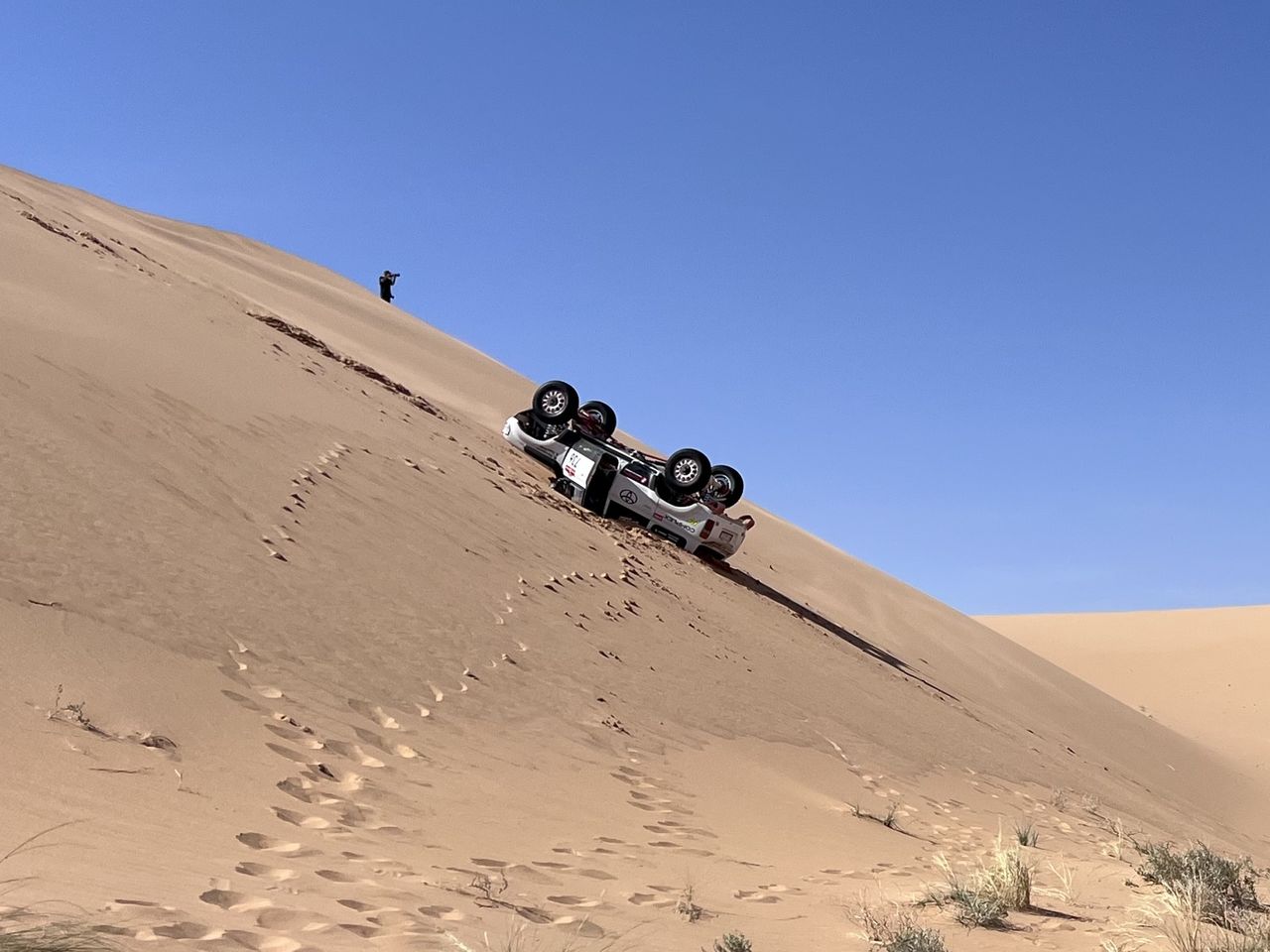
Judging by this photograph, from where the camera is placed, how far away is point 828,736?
36.9 feet

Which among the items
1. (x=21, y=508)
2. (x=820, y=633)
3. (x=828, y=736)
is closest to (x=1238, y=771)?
(x=820, y=633)

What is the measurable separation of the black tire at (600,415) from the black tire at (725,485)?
1916 millimetres

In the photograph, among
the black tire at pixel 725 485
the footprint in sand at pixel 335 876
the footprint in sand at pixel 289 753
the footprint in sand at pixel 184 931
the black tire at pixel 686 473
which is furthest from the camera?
the black tire at pixel 725 485

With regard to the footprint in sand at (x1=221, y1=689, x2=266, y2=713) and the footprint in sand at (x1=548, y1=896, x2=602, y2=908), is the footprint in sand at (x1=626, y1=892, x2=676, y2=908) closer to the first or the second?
the footprint in sand at (x1=548, y1=896, x2=602, y2=908)

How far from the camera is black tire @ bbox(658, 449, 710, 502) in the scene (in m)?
16.6

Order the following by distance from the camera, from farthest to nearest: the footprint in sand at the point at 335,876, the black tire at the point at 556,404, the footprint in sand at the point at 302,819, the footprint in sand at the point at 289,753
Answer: the black tire at the point at 556,404 < the footprint in sand at the point at 289,753 < the footprint in sand at the point at 302,819 < the footprint in sand at the point at 335,876

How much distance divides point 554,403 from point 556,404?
40mm

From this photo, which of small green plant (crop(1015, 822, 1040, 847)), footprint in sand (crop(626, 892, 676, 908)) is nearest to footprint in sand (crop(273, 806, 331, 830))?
footprint in sand (crop(626, 892, 676, 908))

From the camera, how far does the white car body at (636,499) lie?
55.4 ft

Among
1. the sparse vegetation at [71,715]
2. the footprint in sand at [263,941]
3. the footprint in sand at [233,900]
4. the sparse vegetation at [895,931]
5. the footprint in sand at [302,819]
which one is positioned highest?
the sparse vegetation at [895,931]

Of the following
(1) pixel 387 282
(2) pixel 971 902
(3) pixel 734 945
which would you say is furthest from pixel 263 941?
(1) pixel 387 282

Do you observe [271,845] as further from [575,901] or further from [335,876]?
[575,901]

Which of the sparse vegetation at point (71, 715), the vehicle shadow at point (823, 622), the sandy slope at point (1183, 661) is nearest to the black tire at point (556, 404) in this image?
the vehicle shadow at point (823, 622)

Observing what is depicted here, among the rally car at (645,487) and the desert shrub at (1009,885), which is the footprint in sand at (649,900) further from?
the rally car at (645,487)
